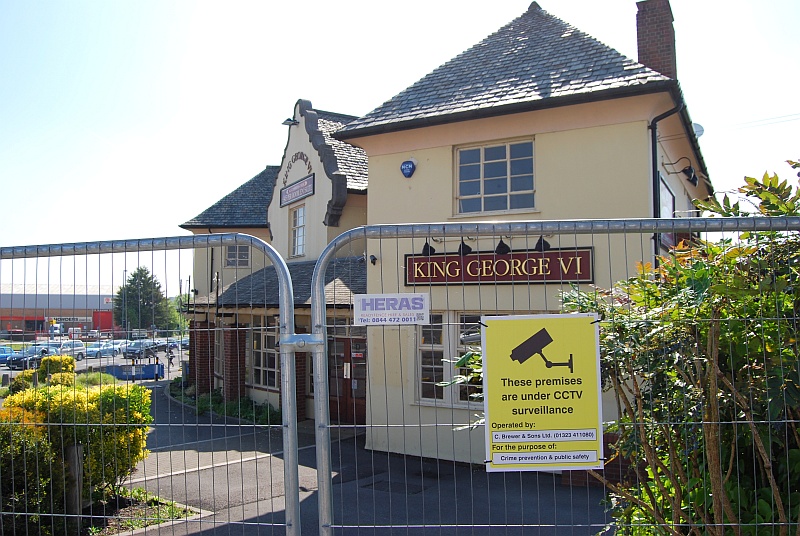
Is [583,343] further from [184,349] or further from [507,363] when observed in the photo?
[184,349]

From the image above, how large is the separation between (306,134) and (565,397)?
626 inches

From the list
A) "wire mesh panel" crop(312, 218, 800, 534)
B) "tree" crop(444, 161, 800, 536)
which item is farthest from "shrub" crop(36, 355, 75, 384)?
"tree" crop(444, 161, 800, 536)

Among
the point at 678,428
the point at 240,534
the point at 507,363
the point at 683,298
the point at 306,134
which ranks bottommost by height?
the point at 240,534

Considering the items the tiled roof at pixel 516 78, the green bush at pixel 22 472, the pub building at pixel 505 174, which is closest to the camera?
the green bush at pixel 22 472

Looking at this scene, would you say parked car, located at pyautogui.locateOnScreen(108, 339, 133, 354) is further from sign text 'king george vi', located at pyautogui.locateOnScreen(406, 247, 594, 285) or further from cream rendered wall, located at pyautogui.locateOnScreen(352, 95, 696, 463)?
sign text 'king george vi', located at pyautogui.locateOnScreen(406, 247, 594, 285)

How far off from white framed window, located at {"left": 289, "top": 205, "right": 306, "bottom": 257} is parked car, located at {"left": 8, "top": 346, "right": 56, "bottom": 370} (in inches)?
527

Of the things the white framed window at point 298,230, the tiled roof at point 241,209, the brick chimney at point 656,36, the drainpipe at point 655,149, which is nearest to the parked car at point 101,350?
the drainpipe at point 655,149

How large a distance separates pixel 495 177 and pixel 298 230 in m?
8.38

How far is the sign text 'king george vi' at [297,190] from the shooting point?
702 inches

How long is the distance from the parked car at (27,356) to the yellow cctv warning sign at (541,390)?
303 centimetres

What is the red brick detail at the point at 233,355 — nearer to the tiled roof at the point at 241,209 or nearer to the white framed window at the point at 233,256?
the white framed window at the point at 233,256

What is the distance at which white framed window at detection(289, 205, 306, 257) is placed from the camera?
18266mm

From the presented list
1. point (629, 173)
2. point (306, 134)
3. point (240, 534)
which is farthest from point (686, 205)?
point (240, 534)

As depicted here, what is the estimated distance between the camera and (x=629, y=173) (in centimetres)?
1036
